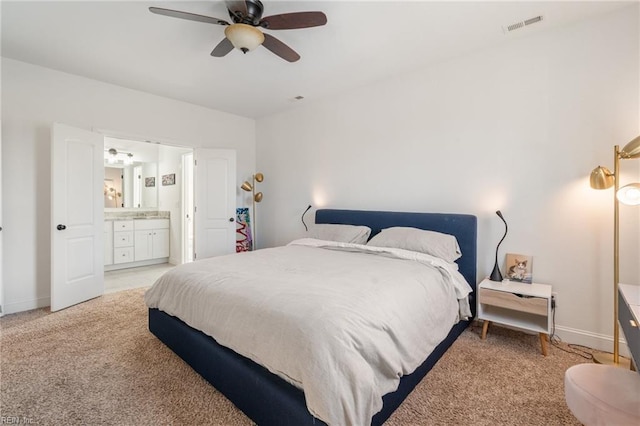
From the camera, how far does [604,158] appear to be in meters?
2.35

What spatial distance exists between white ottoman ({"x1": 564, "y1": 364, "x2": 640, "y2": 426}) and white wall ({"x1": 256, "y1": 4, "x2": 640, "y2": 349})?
147cm

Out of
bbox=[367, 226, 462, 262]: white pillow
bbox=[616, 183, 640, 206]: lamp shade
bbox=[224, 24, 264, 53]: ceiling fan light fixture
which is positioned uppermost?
bbox=[224, 24, 264, 53]: ceiling fan light fixture

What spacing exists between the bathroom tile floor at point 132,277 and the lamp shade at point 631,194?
5327mm

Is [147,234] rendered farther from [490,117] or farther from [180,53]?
[490,117]

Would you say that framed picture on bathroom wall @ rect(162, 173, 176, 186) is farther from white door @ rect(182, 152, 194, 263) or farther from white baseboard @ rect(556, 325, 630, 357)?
white baseboard @ rect(556, 325, 630, 357)

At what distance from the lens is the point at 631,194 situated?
1830 millimetres

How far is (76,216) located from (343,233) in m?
3.25

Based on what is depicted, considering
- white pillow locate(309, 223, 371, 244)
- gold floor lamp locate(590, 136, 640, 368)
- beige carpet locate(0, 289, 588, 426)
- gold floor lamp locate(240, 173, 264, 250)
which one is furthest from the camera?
gold floor lamp locate(240, 173, 264, 250)

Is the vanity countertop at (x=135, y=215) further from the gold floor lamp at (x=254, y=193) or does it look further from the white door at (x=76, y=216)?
the gold floor lamp at (x=254, y=193)

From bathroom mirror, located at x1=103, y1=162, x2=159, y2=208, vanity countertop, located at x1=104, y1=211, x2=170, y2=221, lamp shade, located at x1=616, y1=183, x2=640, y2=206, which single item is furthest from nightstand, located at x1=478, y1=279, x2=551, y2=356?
bathroom mirror, located at x1=103, y1=162, x2=159, y2=208

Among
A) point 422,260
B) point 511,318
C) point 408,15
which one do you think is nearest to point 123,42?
point 408,15

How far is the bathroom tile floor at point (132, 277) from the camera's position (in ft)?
14.0

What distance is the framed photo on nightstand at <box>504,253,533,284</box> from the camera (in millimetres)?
2646

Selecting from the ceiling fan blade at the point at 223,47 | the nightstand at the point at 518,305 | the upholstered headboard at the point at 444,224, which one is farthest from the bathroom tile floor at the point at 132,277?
the nightstand at the point at 518,305
